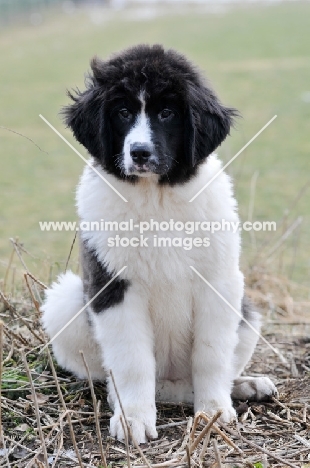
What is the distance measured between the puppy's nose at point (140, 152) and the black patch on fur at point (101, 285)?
0.62 m

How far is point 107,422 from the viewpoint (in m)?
4.20

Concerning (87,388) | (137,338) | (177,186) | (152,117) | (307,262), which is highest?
(152,117)

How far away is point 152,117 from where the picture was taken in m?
4.02

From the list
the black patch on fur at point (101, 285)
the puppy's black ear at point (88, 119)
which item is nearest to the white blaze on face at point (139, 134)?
the puppy's black ear at point (88, 119)

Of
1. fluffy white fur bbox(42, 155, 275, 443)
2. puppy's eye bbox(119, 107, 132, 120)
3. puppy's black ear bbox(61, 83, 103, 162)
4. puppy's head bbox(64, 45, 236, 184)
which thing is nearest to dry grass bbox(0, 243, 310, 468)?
fluffy white fur bbox(42, 155, 275, 443)

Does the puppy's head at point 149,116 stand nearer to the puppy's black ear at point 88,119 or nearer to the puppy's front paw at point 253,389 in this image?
the puppy's black ear at point 88,119

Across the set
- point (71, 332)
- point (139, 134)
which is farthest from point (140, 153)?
point (71, 332)

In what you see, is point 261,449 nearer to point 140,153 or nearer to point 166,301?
point 166,301

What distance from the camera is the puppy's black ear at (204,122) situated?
4090mm

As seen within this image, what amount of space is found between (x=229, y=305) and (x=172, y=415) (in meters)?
0.74

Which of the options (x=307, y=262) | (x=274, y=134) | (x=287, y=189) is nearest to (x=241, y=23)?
(x=274, y=134)

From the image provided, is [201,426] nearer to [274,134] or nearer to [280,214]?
[280,214]

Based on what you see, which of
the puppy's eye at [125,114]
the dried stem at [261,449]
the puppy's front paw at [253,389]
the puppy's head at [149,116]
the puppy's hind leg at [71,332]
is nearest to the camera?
the dried stem at [261,449]

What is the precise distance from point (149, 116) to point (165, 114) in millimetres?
106
